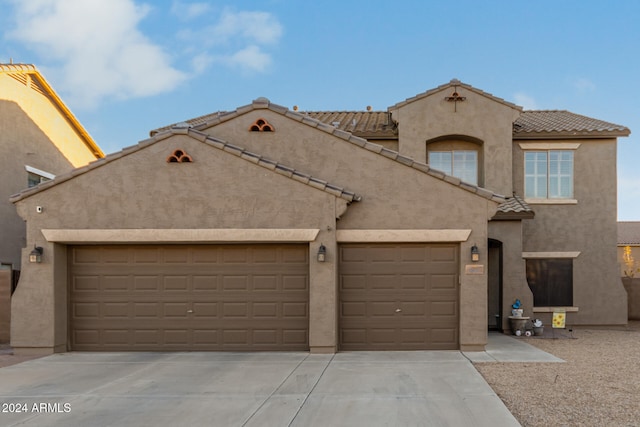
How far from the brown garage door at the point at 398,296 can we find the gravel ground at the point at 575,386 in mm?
1970

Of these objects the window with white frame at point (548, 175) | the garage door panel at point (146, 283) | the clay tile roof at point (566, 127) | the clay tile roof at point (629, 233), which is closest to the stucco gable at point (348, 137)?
the garage door panel at point (146, 283)

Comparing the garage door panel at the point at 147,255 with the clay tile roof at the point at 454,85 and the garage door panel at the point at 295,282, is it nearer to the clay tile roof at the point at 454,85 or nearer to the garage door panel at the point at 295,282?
the garage door panel at the point at 295,282

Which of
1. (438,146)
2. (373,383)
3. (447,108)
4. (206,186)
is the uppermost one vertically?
(447,108)

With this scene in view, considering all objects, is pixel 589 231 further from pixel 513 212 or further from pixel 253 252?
pixel 253 252

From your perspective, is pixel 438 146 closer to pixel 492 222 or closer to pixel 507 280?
pixel 492 222

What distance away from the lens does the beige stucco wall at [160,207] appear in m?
12.3

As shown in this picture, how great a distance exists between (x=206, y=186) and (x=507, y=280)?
9396 millimetres

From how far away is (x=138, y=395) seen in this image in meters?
8.66

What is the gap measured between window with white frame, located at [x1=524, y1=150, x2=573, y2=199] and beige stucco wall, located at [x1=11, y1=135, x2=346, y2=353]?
8.71 m

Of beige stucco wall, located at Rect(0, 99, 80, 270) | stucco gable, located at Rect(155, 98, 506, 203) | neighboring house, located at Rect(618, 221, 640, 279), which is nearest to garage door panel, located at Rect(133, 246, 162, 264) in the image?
stucco gable, located at Rect(155, 98, 506, 203)

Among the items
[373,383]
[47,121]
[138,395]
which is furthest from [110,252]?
[47,121]

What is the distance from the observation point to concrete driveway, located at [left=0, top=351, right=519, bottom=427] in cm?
741

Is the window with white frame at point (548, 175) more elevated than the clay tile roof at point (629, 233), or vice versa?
the window with white frame at point (548, 175)

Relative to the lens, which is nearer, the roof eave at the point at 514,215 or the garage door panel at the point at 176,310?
the garage door panel at the point at 176,310
